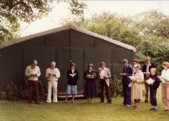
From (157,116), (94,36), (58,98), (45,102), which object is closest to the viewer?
(157,116)

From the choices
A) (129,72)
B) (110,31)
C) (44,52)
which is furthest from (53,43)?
(110,31)

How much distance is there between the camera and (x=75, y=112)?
10.1 metres

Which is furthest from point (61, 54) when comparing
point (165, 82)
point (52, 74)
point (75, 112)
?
point (165, 82)

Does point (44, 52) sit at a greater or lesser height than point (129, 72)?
greater

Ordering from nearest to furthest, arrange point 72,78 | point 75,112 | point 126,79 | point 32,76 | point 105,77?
point 75,112 < point 126,79 < point 32,76 < point 105,77 < point 72,78

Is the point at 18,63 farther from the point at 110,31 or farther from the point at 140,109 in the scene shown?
the point at 110,31

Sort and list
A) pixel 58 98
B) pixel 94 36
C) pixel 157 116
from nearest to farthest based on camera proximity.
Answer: pixel 157 116
pixel 58 98
pixel 94 36

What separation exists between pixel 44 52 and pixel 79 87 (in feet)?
6.93

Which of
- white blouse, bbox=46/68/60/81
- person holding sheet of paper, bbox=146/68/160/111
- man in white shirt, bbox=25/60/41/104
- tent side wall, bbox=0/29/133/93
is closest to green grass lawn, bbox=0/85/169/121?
person holding sheet of paper, bbox=146/68/160/111

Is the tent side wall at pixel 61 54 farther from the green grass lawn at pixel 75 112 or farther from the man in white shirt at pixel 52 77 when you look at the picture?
the green grass lawn at pixel 75 112

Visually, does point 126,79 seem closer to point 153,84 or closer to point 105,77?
point 105,77

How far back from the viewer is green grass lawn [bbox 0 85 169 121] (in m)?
9.00

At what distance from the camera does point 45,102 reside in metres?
12.3

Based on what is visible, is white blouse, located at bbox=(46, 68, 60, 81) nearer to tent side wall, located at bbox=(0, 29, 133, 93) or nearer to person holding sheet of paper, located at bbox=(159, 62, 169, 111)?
tent side wall, located at bbox=(0, 29, 133, 93)
